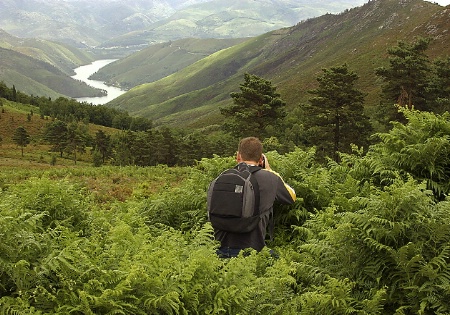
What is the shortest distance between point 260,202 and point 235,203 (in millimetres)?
402

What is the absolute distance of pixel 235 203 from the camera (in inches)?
215

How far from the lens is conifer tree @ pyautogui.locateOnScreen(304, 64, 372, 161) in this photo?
103 feet

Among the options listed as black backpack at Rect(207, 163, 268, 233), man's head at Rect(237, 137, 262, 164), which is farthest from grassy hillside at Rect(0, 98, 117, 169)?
black backpack at Rect(207, 163, 268, 233)

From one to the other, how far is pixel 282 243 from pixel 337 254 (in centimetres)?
179

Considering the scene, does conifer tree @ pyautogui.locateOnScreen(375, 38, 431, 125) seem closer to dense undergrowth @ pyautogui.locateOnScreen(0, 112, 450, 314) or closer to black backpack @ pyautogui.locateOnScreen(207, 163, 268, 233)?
dense undergrowth @ pyautogui.locateOnScreen(0, 112, 450, 314)

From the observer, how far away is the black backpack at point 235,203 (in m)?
5.45

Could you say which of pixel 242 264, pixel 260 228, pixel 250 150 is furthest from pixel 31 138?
pixel 242 264

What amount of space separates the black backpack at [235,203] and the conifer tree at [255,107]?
2623 centimetres

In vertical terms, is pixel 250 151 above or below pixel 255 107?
below

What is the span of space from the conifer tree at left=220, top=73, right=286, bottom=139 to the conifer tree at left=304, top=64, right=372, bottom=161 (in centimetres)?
295

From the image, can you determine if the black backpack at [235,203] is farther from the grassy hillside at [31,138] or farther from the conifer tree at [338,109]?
the grassy hillside at [31,138]

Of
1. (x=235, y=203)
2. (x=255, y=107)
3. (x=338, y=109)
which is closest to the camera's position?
(x=235, y=203)

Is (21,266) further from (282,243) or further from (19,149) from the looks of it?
(19,149)

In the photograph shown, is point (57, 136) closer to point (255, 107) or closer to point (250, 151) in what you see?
point (255, 107)
